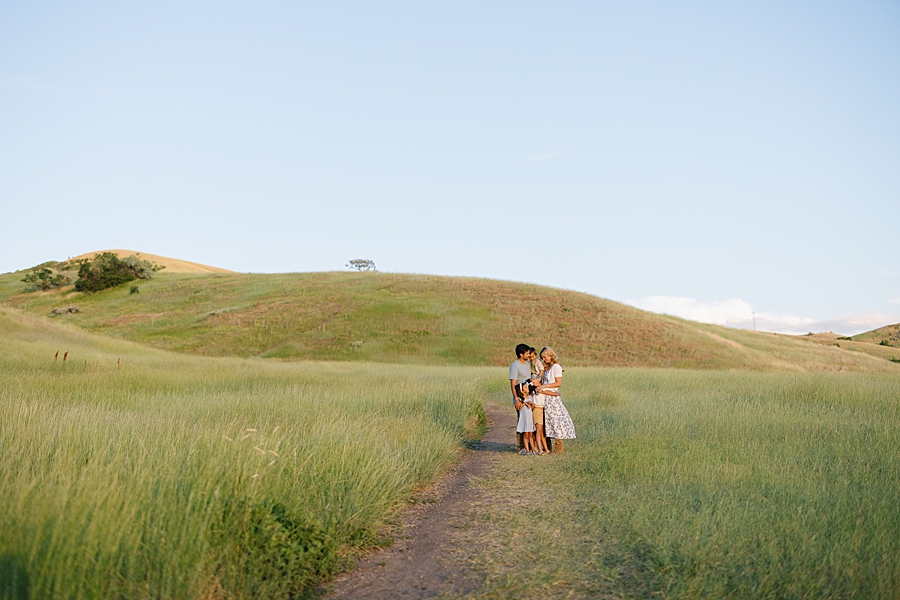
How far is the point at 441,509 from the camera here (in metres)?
7.39

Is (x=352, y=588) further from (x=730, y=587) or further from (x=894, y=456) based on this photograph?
(x=894, y=456)

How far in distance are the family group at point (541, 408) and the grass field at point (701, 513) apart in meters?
0.43

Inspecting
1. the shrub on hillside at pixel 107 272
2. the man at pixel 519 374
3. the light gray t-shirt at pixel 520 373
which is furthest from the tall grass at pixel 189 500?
the shrub on hillside at pixel 107 272

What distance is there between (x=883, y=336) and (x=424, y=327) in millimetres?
78929

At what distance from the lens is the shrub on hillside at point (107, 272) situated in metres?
77.4

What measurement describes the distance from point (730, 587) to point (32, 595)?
15.2 ft

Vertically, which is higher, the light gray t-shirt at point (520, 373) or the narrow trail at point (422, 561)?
the light gray t-shirt at point (520, 373)

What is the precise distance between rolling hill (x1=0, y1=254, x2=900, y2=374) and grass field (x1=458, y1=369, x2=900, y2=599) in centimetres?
3476

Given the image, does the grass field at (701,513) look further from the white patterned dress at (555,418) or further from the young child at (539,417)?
the young child at (539,417)

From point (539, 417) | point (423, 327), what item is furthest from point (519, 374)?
point (423, 327)

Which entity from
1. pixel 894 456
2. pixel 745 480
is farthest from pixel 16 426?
pixel 894 456

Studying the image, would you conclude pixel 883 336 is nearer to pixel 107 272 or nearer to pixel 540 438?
pixel 540 438

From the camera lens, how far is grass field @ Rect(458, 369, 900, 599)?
4.65 meters

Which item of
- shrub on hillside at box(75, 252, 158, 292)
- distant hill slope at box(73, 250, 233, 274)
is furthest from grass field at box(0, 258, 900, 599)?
distant hill slope at box(73, 250, 233, 274)
